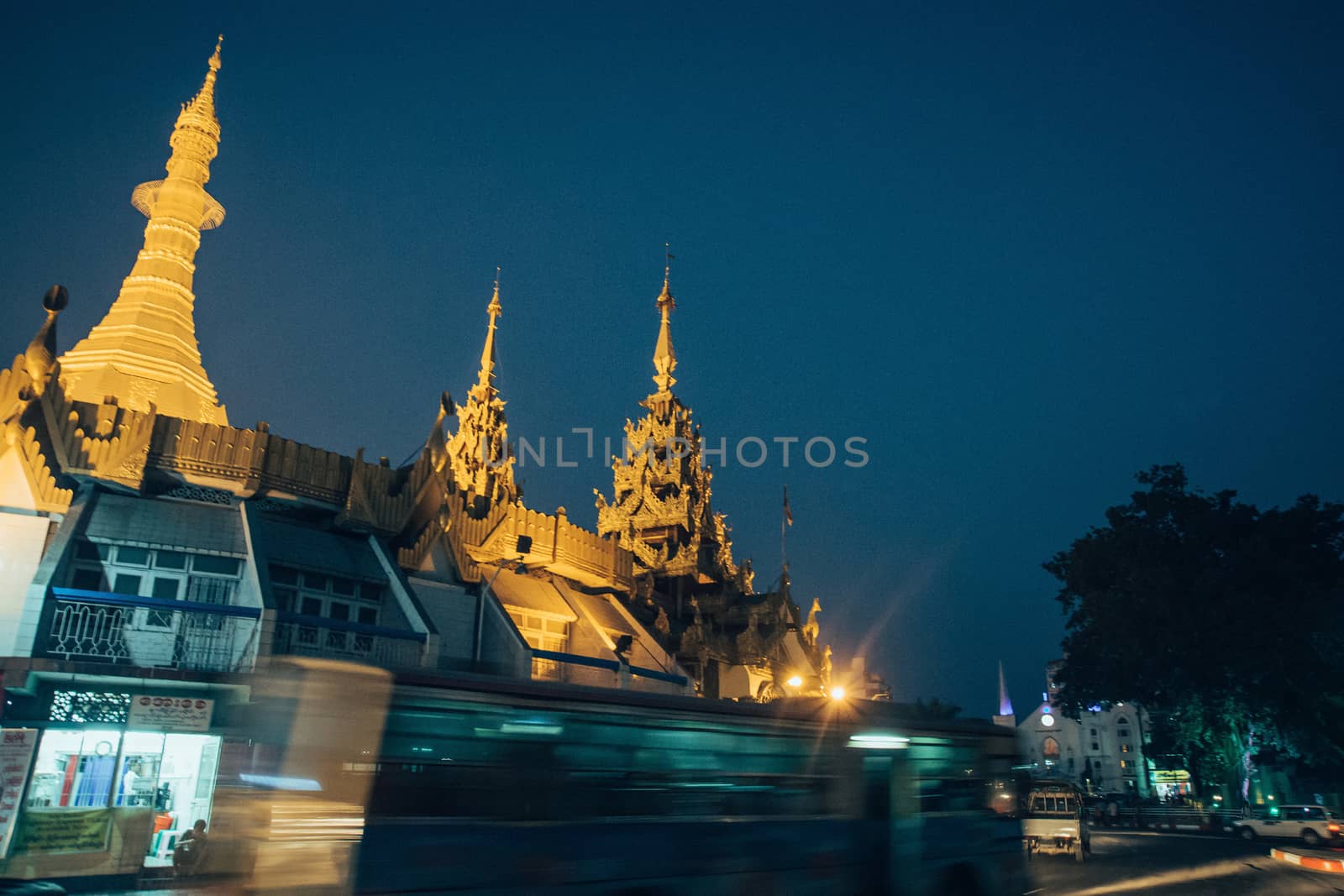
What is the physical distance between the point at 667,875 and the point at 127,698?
52.1 feet

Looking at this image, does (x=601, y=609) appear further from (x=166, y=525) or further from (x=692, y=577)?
(x=166, y=525)

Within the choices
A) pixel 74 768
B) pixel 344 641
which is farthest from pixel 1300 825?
pixel 74 768

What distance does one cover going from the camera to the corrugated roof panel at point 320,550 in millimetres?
25375

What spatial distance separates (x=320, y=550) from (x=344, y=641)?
339cm

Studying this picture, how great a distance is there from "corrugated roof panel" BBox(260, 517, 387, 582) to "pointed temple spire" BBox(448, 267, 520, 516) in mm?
27594

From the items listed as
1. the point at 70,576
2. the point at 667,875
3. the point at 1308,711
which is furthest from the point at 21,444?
the point at 1308,711

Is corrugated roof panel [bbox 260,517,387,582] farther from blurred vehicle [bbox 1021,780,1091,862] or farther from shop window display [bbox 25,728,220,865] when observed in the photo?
blurred vehicle [bbox 1021,780,1091,862]

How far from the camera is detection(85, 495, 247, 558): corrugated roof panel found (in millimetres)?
23344

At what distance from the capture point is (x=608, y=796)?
9531mm

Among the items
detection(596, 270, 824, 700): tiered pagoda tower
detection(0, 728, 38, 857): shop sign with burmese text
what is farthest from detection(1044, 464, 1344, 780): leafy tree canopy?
detection(0, 728, 38, 857): shop sign with burmese text

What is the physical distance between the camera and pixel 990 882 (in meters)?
13.5

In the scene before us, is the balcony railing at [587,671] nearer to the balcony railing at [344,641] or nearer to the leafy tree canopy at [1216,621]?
the balcony railing at [344,641]

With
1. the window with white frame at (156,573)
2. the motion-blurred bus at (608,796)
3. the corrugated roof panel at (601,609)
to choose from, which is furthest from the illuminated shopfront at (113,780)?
the corrugated roof panel at (601,609)

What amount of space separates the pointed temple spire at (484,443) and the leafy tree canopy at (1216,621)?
32.7 m
